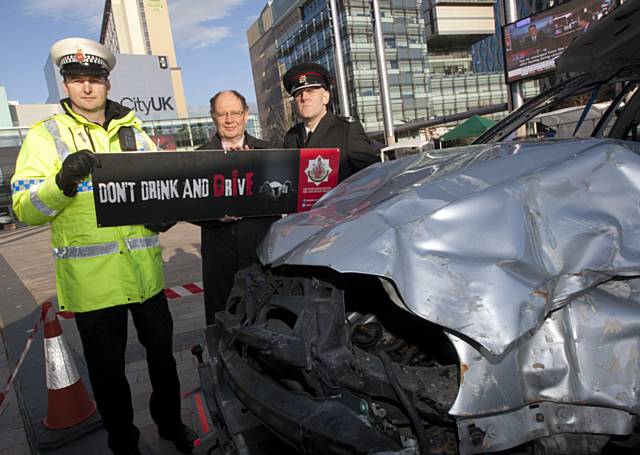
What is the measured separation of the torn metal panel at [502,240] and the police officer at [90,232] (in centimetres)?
115

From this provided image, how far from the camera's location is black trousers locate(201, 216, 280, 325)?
114 inches

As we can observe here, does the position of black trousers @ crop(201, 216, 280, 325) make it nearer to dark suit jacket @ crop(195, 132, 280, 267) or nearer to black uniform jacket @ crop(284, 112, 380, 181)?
dark suit jacket @ crop(195, 132, 280, 267)

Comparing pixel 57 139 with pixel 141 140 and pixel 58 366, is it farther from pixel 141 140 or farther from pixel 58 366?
pixel 58 366

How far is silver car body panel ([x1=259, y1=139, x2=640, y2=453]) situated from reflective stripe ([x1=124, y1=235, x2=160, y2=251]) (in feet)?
4.06

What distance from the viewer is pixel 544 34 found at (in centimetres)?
1384

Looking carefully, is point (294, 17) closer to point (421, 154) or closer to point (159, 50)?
point (159, 50)

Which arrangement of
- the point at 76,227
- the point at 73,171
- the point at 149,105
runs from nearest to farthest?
the point at 73,171 < the point at 76,227 < the point at 149,105

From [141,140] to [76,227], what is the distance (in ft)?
2.04

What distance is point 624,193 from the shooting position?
1479 millimetres

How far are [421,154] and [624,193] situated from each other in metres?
1.11

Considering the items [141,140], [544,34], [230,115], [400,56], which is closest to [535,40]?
[544,34]

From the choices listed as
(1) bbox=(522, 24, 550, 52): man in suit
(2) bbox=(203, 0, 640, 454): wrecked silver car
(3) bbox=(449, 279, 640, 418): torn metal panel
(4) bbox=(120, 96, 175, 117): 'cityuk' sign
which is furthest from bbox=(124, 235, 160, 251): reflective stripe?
(1) bbox=(522, 24, 550, 52): man in suit

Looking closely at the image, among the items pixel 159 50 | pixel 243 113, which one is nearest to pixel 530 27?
pixel 243 113

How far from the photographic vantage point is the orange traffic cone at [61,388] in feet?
9.25
